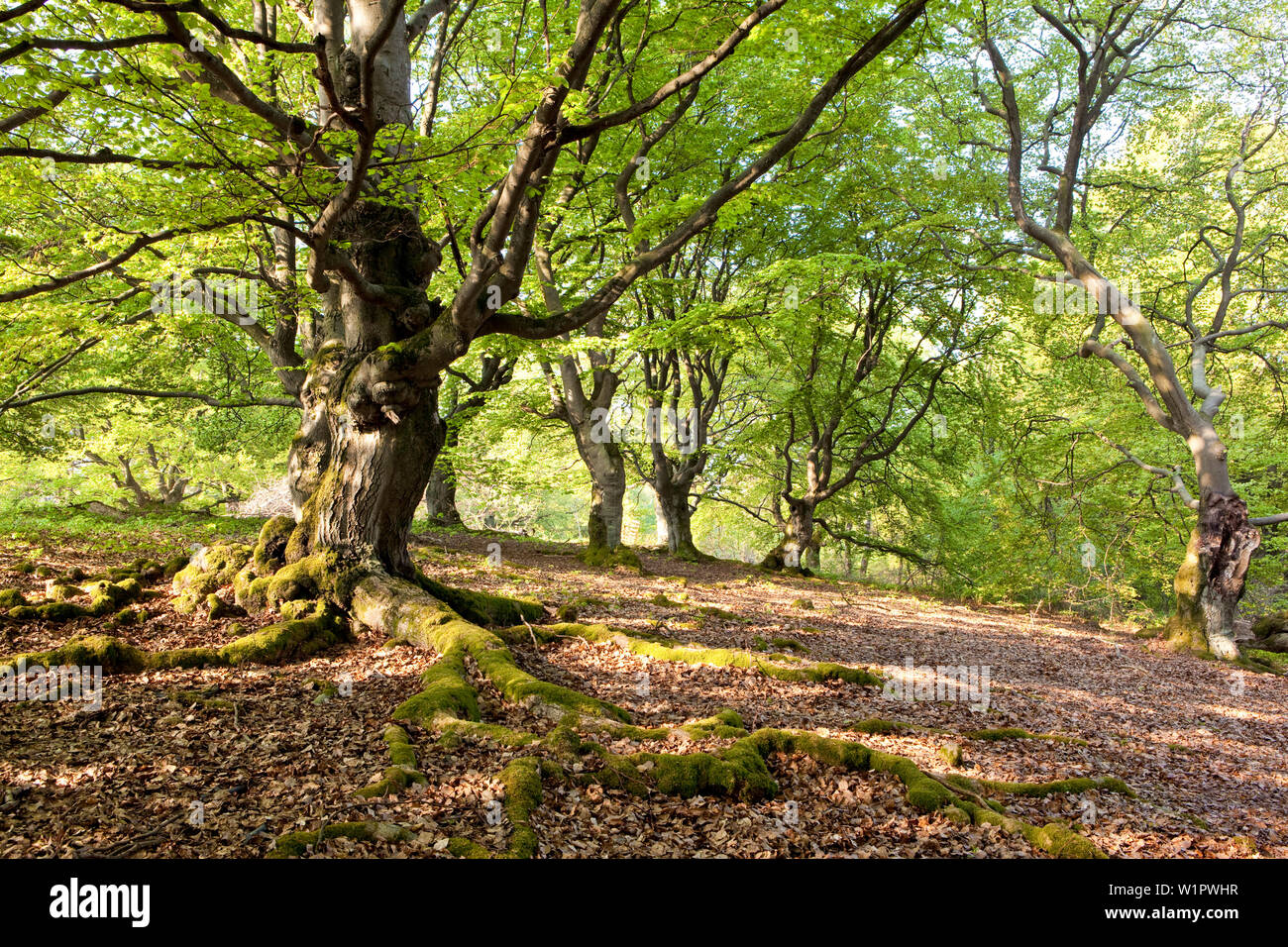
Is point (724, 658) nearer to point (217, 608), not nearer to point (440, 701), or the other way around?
point (440, 701)

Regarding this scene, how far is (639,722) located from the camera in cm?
511

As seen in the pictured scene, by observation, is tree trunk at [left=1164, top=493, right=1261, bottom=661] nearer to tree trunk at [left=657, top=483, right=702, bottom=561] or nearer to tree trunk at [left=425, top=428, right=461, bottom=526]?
tree trunk at [left=657, top=483, right=702, bottom=561]

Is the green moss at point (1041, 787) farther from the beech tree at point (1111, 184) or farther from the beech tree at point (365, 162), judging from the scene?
the beech tree at point (1111, 184)

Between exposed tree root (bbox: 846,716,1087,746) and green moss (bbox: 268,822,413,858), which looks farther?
exposed tree root (bbox: 846,716,1087,746)

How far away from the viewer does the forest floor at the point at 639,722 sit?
10.7ft

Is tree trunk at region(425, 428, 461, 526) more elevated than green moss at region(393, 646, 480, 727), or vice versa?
tree trunk at region(425, 428, 461, 526)

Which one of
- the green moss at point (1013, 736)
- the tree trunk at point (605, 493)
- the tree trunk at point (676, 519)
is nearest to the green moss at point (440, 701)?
the green moss at point (1013, 736)

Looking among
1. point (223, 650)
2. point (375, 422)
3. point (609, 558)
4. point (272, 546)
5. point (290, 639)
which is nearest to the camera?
point (223, 650)

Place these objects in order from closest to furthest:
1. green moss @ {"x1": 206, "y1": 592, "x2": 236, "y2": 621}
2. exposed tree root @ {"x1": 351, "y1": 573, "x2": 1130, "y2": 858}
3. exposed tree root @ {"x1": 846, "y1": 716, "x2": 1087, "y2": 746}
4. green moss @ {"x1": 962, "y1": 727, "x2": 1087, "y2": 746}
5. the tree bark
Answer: exposed tree root @ {"x1": 351, "y1": 573, "x2": 1130, "y2": 858}
exposed tree root @ {"x1": 846, "y1": 716, "x2": 1087, "y2": 746}
green moss @ {"x1": 962, "y1": 727, "x2": 1087, "y2": 746}
green moss @ {"x1": 206, "y1": 592, "x2": 236, "y2": 621}
the tree bark

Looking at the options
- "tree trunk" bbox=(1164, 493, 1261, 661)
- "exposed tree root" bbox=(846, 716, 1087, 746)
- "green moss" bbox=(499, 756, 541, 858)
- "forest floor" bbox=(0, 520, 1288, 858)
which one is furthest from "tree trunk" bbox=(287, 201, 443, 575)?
"tree trunk" bbox=(1164, 493, 1261, 661)

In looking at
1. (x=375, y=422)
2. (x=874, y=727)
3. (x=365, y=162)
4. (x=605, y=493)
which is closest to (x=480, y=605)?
(x=375, y=422)

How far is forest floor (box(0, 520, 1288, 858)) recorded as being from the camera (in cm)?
327
